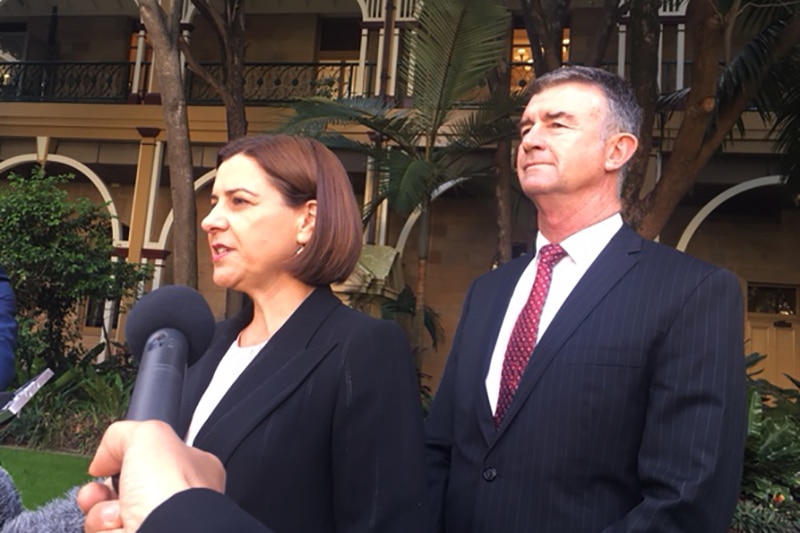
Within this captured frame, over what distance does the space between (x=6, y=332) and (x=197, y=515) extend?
8.01 ft

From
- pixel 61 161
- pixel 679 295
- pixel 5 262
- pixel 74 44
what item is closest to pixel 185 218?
pixel 5 262

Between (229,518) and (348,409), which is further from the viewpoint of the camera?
(348,409)

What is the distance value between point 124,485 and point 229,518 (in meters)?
0.09

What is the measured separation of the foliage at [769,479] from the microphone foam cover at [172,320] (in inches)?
180

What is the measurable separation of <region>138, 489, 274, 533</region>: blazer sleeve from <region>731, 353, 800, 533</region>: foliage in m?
4.76

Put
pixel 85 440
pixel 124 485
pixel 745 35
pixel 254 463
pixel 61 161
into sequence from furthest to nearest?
pixel 61 161
pixel 745 35
pixel 85 440
pixel 254 463
pixel 124 485

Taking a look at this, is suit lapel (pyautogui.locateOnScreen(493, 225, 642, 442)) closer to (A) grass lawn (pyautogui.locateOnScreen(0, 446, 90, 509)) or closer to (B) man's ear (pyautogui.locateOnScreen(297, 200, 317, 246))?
(B) man's ear (pyautogui.locateOnScreen(297, 200, 317, 246))

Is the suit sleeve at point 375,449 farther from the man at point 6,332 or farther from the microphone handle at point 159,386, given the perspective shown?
the man at point 6,332

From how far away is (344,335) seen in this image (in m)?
1.44

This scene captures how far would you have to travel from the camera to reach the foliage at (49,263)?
795cm

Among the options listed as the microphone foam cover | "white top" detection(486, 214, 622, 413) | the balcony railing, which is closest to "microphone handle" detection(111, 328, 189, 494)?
the microphone foam cover

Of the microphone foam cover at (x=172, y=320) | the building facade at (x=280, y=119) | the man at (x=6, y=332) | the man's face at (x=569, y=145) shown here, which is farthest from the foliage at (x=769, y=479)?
the building facade at (x=280, y=119)

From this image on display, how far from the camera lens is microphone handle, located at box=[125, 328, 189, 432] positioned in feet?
1.89

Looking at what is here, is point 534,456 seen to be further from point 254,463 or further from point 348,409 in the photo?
point 254,463
